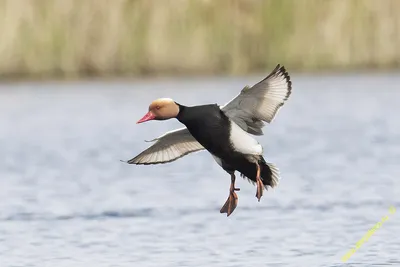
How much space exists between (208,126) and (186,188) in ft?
15.9

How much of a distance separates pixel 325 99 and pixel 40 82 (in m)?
4.78

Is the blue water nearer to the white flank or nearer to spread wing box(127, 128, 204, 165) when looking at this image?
spread wing box(127, 128, 204, 165)

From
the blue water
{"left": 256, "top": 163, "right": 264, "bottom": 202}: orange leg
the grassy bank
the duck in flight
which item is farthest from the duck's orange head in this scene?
the grassy bank

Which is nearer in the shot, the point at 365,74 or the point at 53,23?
the point at 53,23

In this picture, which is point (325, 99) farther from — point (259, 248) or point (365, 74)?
point (259, 248)

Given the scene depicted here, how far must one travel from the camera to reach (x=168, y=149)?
845cm

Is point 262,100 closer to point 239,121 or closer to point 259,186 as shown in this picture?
point 239,121

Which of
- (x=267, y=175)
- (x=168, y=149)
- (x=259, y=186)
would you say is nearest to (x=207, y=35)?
(x=168, y=149)

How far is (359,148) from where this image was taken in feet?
→ 50.3

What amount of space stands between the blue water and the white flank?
3.42 feet

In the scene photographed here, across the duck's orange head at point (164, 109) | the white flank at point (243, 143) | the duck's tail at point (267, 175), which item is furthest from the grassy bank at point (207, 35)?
the duck's orange head at point (164, 109)

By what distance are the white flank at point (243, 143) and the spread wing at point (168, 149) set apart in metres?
0.68

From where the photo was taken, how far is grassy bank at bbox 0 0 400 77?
63.9 feet

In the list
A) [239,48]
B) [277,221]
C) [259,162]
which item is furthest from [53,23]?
[259,162]
